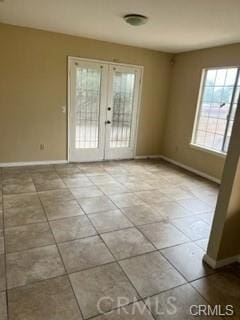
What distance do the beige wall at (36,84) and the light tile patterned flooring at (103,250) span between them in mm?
805

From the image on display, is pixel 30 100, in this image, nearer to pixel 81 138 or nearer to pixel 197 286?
pixel 81 138

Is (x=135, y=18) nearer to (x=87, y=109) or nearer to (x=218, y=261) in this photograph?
(x=87, y=109)

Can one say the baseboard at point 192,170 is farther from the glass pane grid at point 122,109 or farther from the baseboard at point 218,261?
the baseboard at point 218,261

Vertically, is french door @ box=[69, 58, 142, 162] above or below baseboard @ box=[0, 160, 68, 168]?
above

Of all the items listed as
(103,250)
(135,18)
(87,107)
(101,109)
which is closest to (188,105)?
(101,109)

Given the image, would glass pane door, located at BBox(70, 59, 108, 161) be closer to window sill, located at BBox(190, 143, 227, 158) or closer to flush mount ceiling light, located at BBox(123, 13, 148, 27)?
flush mount ceiling light, located at BBox(123, 13, 148, 27)

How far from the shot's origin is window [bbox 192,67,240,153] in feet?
14.0

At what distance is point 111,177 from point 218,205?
2.51 m

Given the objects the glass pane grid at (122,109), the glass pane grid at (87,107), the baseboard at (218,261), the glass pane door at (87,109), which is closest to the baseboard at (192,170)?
the glass pane grid at (122,109)

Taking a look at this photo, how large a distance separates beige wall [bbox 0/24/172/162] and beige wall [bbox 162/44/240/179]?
961 millimetres

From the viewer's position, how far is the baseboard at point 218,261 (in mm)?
2215

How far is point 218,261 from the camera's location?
87.4 inches

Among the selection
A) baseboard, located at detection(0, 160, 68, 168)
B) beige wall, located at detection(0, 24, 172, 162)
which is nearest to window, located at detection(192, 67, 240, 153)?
beige wall, located at detection(0, 24, 172, 162)

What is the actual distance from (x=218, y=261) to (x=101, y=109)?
12.4 ft
